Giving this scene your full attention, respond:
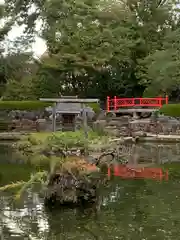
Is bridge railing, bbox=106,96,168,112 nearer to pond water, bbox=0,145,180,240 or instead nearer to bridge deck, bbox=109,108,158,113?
bridge deck, bbox=109,108,158,113

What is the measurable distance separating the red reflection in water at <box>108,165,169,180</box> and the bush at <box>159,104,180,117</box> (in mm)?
15605

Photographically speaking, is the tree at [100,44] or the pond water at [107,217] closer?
the pond water at [107,217]

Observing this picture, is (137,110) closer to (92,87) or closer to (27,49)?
(92,87)

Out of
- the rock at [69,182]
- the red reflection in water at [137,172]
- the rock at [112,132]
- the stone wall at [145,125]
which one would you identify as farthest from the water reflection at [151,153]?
the rock at [69,182]

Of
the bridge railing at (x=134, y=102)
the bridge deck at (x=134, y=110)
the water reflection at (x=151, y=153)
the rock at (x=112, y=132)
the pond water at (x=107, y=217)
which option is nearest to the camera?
the pond water at (x=107, y=217)

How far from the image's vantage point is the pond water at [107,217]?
1052cm

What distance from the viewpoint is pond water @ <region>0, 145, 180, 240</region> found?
10523mm

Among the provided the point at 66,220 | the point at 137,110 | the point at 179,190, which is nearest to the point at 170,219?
the point at 66,220

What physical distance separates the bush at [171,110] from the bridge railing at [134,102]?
4.27 feet

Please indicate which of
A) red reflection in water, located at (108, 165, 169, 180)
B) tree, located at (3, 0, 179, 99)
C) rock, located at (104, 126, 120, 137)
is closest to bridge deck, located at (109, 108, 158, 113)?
tree, located at (3, 0, 179, 99)

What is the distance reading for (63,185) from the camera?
1231cm

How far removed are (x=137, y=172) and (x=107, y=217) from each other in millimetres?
6600

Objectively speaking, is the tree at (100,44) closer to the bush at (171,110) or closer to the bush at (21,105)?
the bush at (21,105)

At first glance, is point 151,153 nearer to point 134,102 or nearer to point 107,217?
point 107,217
